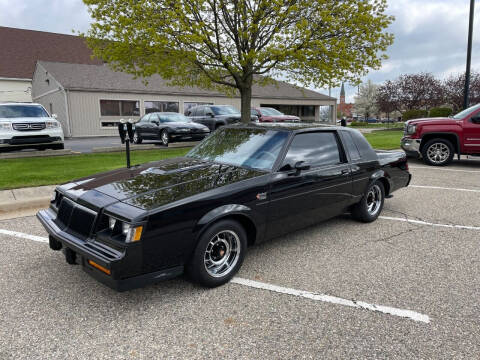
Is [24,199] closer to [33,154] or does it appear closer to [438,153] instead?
[33,154]

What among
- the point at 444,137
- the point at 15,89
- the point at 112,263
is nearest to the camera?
the point at 112,263

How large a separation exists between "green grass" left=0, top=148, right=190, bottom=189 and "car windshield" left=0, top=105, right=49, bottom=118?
5.34 feet

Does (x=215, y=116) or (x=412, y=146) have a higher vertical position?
(x=215, y=116)

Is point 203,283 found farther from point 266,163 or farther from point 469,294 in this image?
point 469,294

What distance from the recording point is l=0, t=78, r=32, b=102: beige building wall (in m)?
30.1

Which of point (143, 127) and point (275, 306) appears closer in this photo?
point (275, 306)

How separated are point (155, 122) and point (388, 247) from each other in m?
11.8

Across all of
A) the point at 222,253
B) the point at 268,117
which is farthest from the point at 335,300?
the point at 268,117

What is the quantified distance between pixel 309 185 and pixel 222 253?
139cm

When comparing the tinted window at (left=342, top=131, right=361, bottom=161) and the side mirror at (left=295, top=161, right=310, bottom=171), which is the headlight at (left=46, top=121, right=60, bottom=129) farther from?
the side mirror at (left=295, top=161, right=310, bottom=171)

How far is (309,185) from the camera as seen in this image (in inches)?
165

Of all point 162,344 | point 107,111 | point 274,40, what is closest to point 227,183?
point 162,344

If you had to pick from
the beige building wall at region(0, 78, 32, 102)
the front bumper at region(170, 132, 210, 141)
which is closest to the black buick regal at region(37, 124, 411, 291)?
the front bumper at region(170, 132, 210, 141)

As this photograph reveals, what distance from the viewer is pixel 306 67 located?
38.5 ft
